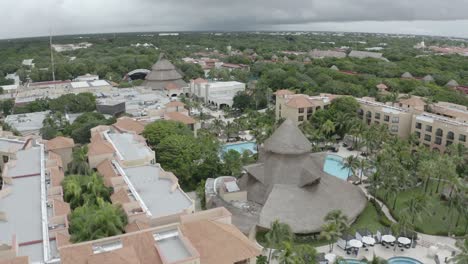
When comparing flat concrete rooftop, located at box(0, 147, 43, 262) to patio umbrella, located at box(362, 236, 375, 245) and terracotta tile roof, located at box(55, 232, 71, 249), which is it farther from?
patio umbrella, located at box(362, 236, 375, 245)

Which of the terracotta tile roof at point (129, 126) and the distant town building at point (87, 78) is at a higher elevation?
the distant town building at point (87, 78)

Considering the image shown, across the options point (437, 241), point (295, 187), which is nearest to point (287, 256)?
point (295, 187)

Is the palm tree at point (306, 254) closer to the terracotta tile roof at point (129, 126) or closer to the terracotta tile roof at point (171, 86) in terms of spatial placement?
the terracotta tile roof at point (129, 126)

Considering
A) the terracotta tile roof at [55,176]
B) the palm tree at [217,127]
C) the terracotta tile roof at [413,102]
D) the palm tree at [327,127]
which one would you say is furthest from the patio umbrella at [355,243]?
the terracotta tile roof at [413,102]

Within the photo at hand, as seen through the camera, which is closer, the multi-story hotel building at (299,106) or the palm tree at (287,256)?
the palm tree at (287,256)

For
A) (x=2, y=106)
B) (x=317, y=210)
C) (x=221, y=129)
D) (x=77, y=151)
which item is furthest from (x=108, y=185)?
(x=2, y=106)

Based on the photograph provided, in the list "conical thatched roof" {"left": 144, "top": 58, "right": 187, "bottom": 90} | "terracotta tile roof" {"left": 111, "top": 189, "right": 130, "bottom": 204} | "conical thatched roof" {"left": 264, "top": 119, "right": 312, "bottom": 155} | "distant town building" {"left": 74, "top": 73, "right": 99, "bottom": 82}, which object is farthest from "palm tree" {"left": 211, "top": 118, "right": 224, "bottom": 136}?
"distant town building" {"left": 74, "top": 73, "right": 99, "bottom": 82}
